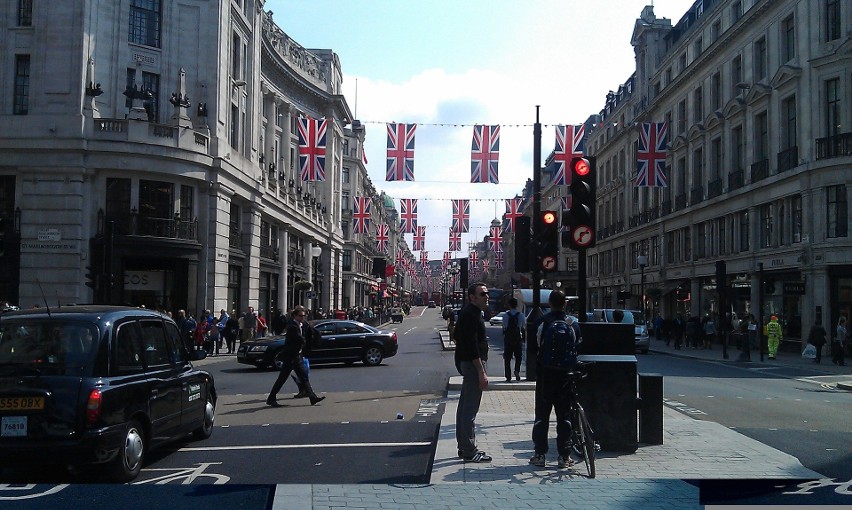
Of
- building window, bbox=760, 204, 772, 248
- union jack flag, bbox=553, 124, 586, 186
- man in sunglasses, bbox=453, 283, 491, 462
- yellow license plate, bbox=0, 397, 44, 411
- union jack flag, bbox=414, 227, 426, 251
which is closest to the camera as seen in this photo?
yellow license plate, bbox=0, 397, 44, 411

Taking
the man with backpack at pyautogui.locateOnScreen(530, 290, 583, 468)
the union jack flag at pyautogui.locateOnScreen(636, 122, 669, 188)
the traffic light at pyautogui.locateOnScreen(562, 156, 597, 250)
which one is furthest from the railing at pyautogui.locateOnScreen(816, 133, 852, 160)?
the man with backpack at pyautogui.locateOnScreen(530, 290, 583, 468)

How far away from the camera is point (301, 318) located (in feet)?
46.3

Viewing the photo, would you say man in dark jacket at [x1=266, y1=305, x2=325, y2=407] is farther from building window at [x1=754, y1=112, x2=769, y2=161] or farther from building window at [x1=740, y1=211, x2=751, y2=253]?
building window at [x1=740, y1=211, x2=751, y2=253]

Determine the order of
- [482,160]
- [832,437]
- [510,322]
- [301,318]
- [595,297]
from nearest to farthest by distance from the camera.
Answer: [832,437], [301,318], [510,322], [482,160], [595,297]

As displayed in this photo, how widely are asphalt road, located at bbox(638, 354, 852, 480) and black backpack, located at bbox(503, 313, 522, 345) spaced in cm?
335

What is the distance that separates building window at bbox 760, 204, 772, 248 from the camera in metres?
35.4

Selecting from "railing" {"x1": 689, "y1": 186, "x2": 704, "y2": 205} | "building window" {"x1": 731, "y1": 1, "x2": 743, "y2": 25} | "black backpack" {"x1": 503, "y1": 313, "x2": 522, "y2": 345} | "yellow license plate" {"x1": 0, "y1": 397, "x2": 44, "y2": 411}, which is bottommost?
"yellow license plate" {"x1": 0, "y1": 397, "x2": 44, "y2": 411}

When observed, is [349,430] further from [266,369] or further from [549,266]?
[266,369]

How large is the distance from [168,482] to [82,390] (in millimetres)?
1297

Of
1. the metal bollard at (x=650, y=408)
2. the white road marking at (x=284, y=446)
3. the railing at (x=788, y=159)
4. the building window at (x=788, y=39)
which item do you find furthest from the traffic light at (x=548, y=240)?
the building window at (x=788, y=39)

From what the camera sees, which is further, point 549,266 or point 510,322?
point 510,322

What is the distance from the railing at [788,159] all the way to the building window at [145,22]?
1077 inches

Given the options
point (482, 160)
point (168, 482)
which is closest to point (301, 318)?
point (168, 482)

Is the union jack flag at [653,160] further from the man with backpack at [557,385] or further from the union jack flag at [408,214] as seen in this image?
the man with backpack at [557,385]
